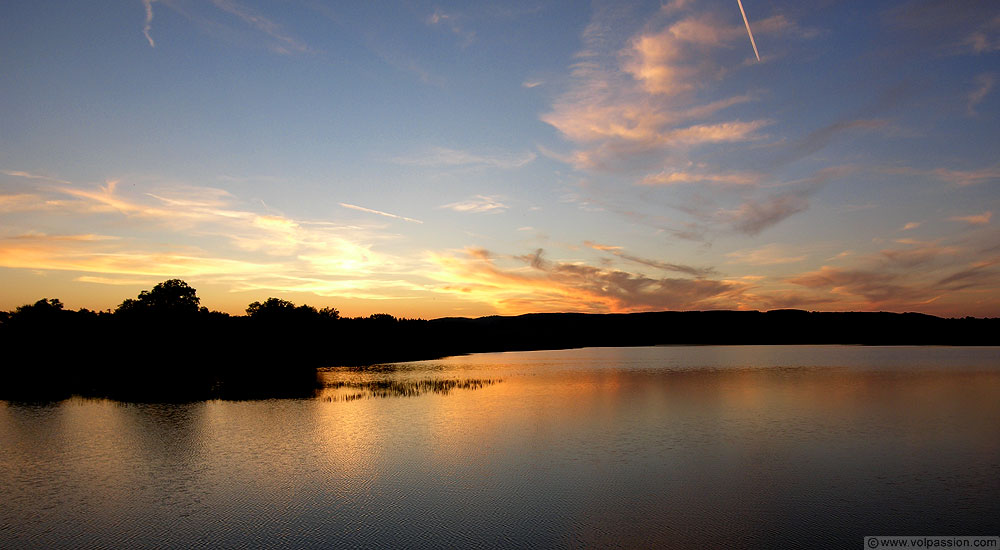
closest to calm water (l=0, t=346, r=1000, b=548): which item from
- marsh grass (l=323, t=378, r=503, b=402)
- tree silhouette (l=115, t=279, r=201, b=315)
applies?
marsh grass (l=323, t=378, r=503, b=402)

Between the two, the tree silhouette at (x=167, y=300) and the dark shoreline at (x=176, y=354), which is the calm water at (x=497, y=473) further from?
the tree silhouette at (x=167, y=300)

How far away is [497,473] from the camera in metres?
23.6

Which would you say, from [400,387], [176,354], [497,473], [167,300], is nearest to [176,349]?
[176,354]

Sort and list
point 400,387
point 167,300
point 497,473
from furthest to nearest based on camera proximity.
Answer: point 167,300 < point 400,387 < point 497,473

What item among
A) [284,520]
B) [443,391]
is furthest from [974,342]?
[284,520]

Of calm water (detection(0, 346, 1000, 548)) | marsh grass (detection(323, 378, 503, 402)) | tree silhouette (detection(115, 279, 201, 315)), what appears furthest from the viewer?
tree silhouette (detection(115, 279, 201, 315))

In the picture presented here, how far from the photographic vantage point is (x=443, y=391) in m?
53.4

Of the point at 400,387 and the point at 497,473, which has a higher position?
the point at 400,387

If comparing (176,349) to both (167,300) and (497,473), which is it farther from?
(497,473)

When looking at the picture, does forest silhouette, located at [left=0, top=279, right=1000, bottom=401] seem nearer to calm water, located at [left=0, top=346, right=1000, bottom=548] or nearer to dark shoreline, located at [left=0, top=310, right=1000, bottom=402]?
dark shoreline, located at [left=0, top=310, right=1000, bottom=402]

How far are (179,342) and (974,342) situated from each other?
239537 millimetres

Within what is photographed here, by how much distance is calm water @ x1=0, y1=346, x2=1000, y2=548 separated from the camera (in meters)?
17.0

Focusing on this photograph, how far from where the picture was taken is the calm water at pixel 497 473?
17016 millimetres

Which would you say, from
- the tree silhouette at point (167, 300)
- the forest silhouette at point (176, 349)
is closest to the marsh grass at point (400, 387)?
the forest silhouette at point (176, 349)
